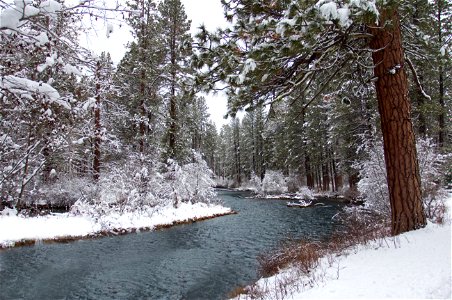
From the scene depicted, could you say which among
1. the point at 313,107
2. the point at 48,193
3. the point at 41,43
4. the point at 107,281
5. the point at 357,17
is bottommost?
the point at 107,281

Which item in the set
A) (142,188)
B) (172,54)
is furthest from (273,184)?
(142,188)

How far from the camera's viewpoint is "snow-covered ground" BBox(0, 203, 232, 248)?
35.4 ft

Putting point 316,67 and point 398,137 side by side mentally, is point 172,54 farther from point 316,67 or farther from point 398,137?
point 398,137

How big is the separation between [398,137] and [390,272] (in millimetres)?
2277

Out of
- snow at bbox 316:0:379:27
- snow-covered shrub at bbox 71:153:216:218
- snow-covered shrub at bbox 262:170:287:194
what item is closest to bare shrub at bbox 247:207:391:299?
snow at bbox 316:0:379:27

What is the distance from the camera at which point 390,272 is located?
3.98 meters

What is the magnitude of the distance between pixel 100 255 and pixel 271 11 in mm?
8571

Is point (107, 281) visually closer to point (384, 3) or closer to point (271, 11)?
point (271, 11)

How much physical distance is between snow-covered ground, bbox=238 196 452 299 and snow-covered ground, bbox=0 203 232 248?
910 cm

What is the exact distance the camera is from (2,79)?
2.47 meters

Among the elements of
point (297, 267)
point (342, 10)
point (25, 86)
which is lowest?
point (297, 267)

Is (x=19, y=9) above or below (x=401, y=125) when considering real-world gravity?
above

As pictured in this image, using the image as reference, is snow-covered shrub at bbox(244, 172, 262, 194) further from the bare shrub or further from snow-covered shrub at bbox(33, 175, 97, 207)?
the bare shrub

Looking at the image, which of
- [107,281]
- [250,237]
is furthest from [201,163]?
[107,281]
